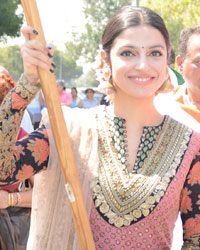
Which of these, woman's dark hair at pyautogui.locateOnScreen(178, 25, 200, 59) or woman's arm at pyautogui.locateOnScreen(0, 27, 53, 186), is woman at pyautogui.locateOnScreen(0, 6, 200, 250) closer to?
woman's arm at pyautogui.locateOnScreen(0, 27, 53, 186)

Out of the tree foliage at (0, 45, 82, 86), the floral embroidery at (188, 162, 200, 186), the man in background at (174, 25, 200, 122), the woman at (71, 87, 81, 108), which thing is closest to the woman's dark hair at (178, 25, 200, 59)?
the man in background at (174, 25, 200, 122)

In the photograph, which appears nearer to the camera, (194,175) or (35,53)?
(35,53)

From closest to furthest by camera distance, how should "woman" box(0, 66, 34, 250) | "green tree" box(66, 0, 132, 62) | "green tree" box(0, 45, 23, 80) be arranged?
"woman" box(0, 66, 34, 250), "green tree" box(66, 0, 132, 62), "green tree" box(0, 45, 23, 80)

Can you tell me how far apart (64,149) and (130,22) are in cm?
70

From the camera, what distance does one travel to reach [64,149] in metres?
1.94

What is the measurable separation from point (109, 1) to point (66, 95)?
2604 centimetres

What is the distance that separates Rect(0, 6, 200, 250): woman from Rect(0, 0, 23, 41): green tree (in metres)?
16.7

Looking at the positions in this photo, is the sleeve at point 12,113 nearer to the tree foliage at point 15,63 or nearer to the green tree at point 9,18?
the green tree at point 9,18

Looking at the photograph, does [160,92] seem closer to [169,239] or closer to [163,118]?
[163,118]

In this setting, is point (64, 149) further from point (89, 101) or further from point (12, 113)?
point (89, 101)

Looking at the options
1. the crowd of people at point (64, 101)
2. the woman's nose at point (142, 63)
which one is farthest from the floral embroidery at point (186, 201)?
the crowd of people at point (64, 101)

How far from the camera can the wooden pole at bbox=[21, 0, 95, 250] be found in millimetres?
1875

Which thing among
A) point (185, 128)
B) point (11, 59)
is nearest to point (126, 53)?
point (185, 128)

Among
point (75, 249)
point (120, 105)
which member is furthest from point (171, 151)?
point (75, 249)
